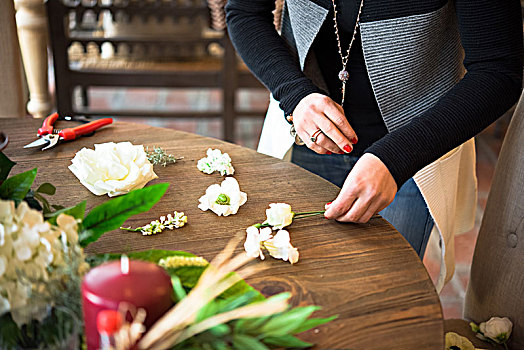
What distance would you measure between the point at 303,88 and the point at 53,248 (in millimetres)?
638

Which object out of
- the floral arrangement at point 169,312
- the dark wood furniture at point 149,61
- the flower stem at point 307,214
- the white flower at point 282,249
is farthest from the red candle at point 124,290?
the dark wood furniture at point 149,61

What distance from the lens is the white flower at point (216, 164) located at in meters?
0.95

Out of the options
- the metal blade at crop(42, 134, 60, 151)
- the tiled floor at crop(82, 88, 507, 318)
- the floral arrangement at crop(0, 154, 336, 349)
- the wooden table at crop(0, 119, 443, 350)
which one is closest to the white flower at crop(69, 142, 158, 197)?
the wooden table at crop(0, 119, 443, 350)

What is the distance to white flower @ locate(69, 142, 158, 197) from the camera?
84 centimetres

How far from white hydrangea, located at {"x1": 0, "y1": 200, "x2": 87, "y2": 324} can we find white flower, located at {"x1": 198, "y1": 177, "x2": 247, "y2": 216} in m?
0.32

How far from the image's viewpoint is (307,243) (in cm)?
77

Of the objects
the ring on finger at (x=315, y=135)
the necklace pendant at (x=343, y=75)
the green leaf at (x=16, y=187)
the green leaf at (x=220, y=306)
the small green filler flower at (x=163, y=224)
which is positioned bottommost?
the small green filler flower at (x=163, y=224)

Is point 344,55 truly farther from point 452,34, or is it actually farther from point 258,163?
point 258,163

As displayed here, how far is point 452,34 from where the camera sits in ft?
3.64

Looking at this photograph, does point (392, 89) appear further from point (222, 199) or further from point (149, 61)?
point (149, 61)

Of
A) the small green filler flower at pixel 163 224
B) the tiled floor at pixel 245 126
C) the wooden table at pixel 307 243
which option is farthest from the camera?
the tiled floor at pixel 245 126

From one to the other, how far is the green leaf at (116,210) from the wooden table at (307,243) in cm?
10

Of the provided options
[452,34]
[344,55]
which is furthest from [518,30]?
[344,55]

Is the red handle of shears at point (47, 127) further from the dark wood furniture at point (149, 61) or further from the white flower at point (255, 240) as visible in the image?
the dark wood furniture at point (149, 61)
